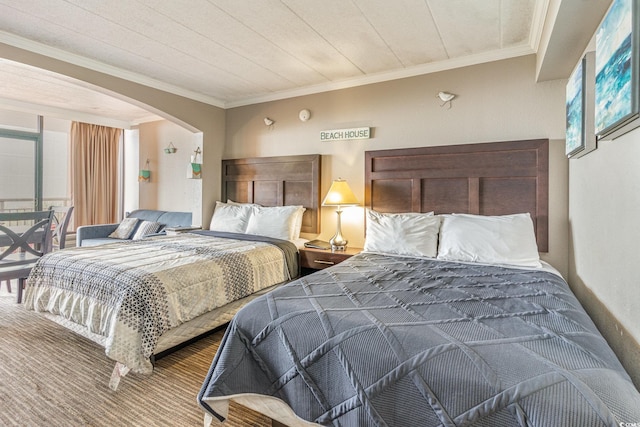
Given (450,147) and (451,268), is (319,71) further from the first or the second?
(451,268)

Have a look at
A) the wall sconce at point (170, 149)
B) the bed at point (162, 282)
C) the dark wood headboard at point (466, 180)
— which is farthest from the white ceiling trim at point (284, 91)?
the wall sconce at point (170, 149)

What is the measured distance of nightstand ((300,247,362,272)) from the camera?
3348 mm

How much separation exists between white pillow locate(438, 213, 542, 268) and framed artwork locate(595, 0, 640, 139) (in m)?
1.01

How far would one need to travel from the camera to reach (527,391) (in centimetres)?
99

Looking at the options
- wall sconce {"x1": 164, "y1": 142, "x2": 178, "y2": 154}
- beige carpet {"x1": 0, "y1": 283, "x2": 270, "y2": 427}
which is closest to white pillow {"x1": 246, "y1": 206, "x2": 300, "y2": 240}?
beige carpet {"x1": 0, "y1": 283, "x2": 270, "y2": 427}

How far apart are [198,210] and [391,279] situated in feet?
10.7

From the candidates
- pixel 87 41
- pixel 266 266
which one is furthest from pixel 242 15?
pixel 266 266

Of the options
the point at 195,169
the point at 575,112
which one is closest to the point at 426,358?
the point at 575,112

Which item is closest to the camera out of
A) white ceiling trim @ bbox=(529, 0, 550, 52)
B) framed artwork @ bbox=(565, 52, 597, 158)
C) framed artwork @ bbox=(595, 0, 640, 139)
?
framed artwork @ bbox=(595, 0, 640, 139)

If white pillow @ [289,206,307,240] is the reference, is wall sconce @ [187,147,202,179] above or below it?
above

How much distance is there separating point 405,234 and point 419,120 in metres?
1.26

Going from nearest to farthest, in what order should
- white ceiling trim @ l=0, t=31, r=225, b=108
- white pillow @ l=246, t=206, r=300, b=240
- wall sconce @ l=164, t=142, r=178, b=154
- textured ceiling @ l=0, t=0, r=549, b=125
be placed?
1. textured ceiling @ l=0, t=0, r=549, b=125
2. white ceiling trim @ l=0, t=31, r=225, b=108
3. white pillow @ l=246, t=206, r=300, b=240
4. wall sconce @ l=164, t=142, r=178, b=154

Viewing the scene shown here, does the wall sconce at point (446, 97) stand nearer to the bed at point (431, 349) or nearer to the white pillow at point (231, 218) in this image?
the bed at point (431, 349)

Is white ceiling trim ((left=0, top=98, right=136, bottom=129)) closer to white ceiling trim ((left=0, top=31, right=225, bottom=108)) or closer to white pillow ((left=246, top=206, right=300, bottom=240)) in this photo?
white ceiling trim ((left=0, top=31, right=225, bottom=108))
